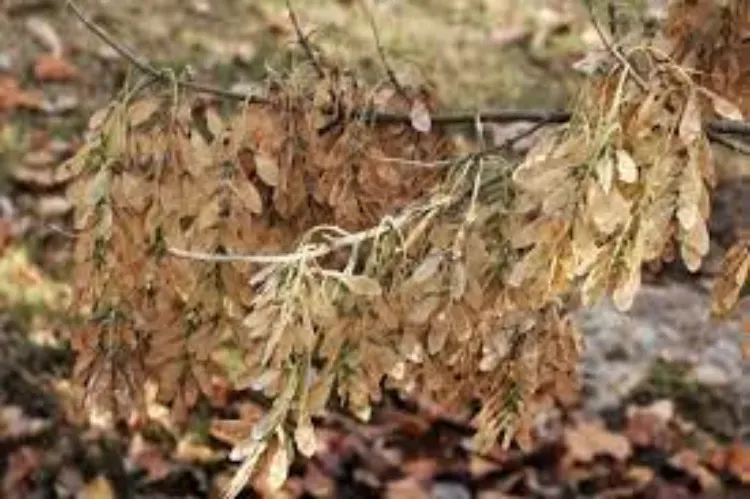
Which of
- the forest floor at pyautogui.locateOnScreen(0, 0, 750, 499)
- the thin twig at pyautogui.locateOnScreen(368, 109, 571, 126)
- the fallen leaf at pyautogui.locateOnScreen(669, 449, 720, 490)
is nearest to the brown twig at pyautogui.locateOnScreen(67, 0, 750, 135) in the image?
the thin twig at pyautogui.locateOnScreen(368, 109, 571, 126)

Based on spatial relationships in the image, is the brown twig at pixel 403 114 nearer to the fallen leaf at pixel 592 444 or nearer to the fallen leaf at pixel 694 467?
the fallen leaf at pixel 592 444

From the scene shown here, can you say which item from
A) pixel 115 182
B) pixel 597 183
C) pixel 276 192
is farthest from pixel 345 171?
pixel 597 183

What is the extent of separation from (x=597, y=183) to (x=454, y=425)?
11.3ft

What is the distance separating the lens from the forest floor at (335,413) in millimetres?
4840

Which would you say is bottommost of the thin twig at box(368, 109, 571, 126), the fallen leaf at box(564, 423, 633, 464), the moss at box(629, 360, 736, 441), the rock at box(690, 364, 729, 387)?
the fallen leaf at box(564, 423, 633, 464)

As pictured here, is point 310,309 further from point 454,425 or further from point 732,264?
point 454,425

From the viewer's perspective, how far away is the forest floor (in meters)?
4.84

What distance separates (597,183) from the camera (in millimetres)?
1822

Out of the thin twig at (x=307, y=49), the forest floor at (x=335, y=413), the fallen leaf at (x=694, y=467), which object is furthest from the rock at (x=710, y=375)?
the thin twig at (x=307, y=49)

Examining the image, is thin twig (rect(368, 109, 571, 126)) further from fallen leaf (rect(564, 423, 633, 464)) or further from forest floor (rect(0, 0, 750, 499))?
fallen leaf (rect(564, 423, 633, 464))

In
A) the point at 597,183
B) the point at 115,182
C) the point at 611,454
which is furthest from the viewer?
the point at 611,454

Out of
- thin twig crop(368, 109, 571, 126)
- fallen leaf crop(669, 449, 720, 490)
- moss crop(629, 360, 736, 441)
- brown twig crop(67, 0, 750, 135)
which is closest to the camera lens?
brown twig crop(67, 0, 750, 135)

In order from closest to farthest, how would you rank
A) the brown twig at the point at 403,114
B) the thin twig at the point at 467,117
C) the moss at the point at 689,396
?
A: the brown twig at the point at 403,114 < the thin twig at the point at 467,117 < the moss at the point at 689,396

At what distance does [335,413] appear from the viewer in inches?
202
